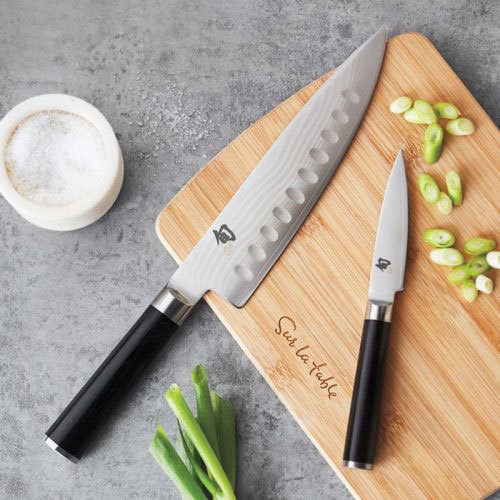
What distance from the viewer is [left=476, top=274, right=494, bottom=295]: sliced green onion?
1.34 metres

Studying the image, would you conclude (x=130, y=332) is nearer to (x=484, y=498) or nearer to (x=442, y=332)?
(x=442, y=332)

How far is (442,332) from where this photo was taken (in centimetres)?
136

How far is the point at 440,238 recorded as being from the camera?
134cm

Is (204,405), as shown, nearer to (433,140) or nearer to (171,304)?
(171,304)

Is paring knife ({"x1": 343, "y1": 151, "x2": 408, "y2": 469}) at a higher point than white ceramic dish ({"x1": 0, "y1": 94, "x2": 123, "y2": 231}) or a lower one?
lower

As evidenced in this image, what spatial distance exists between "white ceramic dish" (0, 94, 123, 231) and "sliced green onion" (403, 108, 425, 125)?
22.9 inches

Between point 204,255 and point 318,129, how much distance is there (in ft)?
1.10

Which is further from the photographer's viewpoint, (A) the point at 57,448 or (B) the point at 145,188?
(B) the point at 145,188

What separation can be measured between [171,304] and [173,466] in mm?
315

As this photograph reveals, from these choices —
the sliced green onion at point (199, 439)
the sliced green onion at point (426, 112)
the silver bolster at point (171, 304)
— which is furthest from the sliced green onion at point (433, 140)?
the sliced green onion at point (199, 439)

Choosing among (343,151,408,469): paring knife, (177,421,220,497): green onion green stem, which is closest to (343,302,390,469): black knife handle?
(343,151,408,469): paring knife

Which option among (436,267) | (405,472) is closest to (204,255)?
(436,267)

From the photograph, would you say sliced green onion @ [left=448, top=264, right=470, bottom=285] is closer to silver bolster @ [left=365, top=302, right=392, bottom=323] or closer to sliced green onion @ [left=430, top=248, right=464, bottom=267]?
sliced green onion @ [left=430, top=248, right=464, bottom=267]

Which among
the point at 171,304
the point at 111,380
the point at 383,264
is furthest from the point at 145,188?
the point at 383,264
